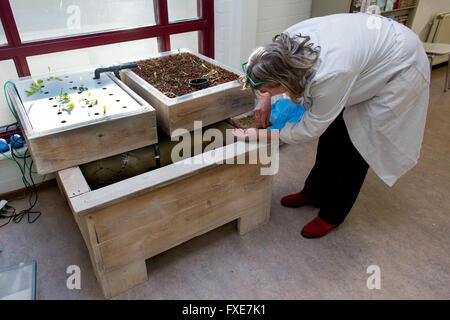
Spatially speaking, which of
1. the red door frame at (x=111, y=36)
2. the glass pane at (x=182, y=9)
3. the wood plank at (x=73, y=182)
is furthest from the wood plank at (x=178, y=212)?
the glass pane at (x=182, y=9)

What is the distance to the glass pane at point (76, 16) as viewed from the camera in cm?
180

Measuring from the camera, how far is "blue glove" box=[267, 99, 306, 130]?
1586mm

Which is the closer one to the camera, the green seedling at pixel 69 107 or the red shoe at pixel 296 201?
the green seedling at pixel 69 107

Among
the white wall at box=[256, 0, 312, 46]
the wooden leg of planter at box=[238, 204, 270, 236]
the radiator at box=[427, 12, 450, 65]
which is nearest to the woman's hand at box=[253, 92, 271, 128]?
the wooden leg of planter at box=[238, 204, 270, 236]

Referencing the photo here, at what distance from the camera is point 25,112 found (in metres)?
1.38

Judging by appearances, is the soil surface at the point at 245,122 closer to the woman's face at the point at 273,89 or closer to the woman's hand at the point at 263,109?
the woman's hand at the point at 263,109

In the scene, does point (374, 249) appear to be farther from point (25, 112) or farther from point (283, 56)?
point (25, 112)

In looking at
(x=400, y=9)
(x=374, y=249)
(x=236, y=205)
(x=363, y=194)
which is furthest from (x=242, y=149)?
(x=400, y=9)

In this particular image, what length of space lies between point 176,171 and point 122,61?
34.4 inches

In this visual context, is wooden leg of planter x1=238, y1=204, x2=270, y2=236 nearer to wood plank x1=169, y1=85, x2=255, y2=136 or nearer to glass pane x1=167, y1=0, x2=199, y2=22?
wood plank x1=169, y1=85, x2=255, y2=136

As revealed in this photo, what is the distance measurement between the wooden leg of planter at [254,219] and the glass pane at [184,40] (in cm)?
119

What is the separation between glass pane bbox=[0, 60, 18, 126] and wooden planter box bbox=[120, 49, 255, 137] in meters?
0.64

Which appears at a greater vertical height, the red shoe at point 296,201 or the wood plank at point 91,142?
the wood plank at point 91,142

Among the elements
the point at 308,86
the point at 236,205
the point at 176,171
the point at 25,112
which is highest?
the point at 308,86
